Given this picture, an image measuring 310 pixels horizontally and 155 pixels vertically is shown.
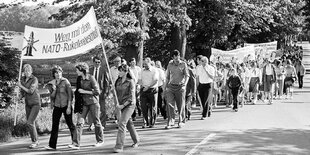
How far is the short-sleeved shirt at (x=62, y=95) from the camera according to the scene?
10344 millimetres

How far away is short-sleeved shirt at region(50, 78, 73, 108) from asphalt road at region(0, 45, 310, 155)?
37.9 inches

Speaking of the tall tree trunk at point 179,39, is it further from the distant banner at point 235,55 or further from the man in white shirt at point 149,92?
the man in white shirt at point 149,92

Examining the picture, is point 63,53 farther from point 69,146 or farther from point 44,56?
point 69,146

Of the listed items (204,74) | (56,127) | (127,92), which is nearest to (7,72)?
(56,127)

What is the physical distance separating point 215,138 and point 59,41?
406cm

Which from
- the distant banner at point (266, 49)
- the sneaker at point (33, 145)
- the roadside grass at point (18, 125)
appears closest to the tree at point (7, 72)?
the roadside grass at point (18, 125)

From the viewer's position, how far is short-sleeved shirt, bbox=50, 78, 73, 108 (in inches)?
407

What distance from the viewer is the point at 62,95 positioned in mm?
10359

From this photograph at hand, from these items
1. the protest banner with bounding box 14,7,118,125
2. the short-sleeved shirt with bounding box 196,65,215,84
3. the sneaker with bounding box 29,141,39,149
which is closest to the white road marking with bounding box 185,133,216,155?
the protest banner with bounding box 14,7,118,125

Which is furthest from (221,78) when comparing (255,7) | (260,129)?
(255,7)

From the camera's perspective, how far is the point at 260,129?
495 inches

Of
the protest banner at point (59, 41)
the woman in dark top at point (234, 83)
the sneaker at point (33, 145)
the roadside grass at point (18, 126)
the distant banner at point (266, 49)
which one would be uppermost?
the distant banner at point (266, 49)

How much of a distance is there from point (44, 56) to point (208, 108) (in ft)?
20.8

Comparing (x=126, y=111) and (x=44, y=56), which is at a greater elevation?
(x=44, y=56)
